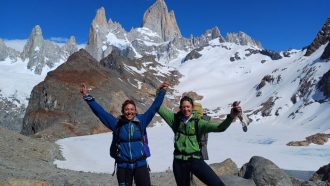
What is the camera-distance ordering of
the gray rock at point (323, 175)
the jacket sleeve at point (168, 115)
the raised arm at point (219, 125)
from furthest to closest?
1. the gray rock at point (323, 175)
2. the jacket sleeve at point (168, 115)
3. the raised arm at point (219, 125)

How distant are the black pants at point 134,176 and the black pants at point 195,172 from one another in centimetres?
76

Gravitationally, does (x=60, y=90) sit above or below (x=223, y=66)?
below

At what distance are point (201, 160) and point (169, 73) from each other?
154 m

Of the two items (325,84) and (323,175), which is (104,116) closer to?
(323,175)

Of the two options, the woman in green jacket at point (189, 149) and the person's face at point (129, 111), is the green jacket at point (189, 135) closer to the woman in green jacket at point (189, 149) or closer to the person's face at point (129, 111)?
the woman in green jacket at point (189, 149)

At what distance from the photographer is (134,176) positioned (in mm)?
9281

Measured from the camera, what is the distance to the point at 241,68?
177000mm

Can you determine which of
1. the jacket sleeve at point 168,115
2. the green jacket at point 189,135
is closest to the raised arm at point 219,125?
the green jacket at point 189,135

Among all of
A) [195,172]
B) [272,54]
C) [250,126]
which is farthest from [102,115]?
[272,54]

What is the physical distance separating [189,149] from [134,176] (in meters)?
1.24

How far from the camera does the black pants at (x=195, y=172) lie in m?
9.53

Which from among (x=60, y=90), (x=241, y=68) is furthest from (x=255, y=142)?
(x=241, y=68)

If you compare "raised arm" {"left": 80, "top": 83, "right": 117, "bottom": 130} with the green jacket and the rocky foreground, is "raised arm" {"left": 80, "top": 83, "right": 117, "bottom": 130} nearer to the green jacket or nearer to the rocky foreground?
the green jacket

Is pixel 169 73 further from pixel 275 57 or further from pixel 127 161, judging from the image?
pixel 127 161
